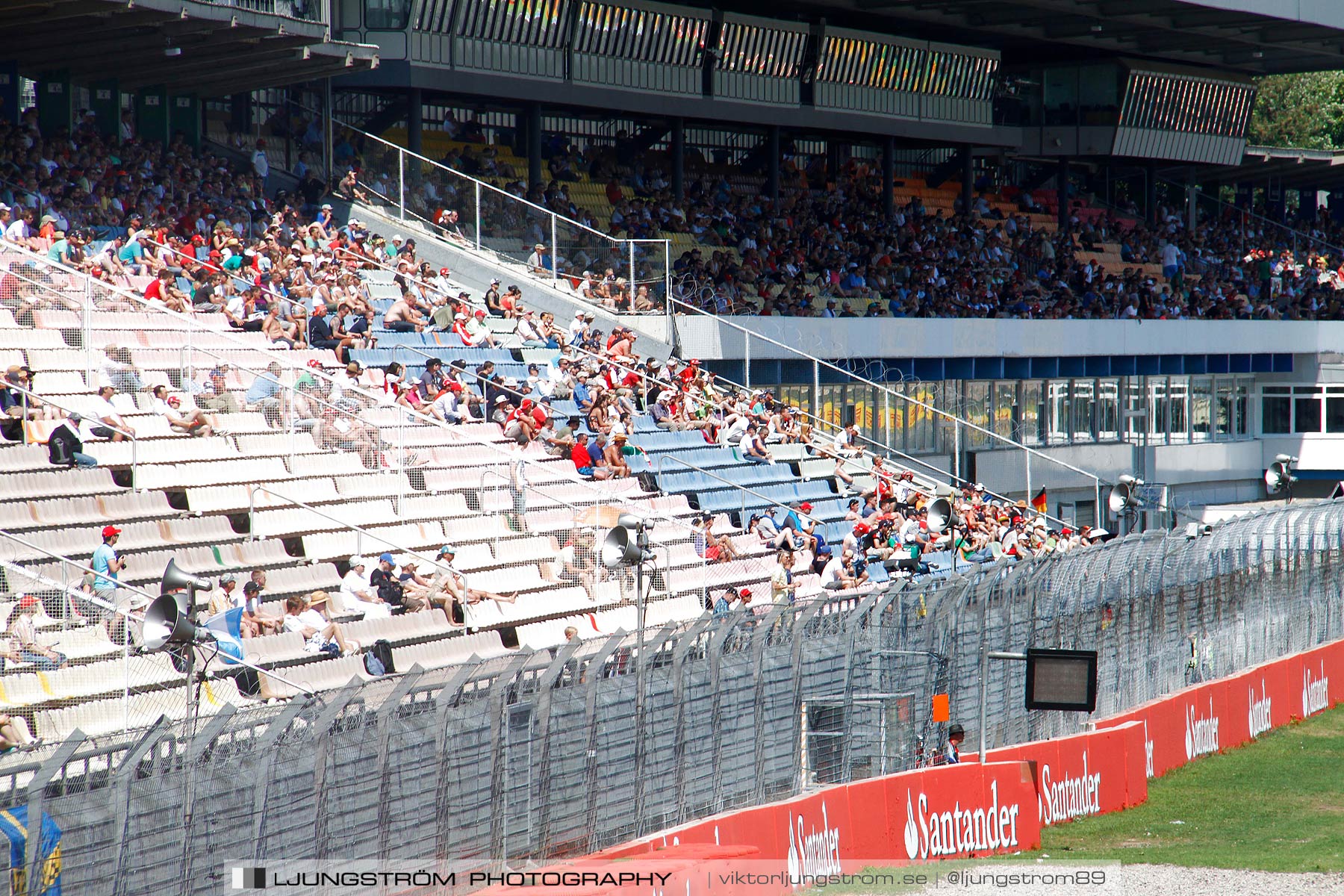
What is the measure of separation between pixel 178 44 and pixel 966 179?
22892mm

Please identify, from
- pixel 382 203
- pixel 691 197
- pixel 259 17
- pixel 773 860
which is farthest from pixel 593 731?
pixel 691 197

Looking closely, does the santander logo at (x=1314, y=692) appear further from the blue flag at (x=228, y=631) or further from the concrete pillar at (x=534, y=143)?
the concrete pillar at (x=534, y=143)

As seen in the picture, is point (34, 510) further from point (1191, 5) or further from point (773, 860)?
point (1191, 5)

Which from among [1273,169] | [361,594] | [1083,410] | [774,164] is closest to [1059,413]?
[1083,410]

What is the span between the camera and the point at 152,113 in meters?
24.5

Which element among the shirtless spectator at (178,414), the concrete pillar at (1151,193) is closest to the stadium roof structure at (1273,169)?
the concrete pillar at (1151,193)

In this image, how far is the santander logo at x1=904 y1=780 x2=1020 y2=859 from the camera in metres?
13.2

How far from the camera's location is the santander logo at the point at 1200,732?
18578mm

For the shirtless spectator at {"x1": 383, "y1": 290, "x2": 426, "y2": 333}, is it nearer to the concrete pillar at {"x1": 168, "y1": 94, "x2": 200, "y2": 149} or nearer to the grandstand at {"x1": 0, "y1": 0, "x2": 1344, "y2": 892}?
the grandstand at {"x1": 0, "y1": 0, "x2": 1344, "y2": 892}

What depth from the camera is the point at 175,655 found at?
40.5 feet

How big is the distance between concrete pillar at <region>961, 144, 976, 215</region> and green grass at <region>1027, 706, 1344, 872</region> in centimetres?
2286

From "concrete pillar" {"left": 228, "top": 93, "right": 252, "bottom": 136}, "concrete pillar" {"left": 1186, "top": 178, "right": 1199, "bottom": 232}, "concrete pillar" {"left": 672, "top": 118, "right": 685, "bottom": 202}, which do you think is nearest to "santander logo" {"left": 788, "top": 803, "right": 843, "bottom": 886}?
"concrete pillar" {"left": 228, "top": 93, "right": 252, "bottom": 136}

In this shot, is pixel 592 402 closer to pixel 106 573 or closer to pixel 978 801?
pixel 106 573

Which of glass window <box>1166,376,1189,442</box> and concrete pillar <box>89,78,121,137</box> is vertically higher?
concrete pillar <box>89,78,121,137</box>
